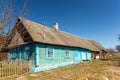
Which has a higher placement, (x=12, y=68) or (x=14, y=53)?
(x=14, y=53)

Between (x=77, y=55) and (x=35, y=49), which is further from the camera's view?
(x=77, y=55)

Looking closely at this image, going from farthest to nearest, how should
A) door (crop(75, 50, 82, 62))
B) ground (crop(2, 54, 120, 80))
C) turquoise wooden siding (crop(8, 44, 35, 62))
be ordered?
door (crop(75, 50, 82, 62))
turquoise wooden siding (crop(8, 44, 35, 62))
ground (crop(2, 54, 120, 80))

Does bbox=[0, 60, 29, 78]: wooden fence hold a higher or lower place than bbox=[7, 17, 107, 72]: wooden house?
lower

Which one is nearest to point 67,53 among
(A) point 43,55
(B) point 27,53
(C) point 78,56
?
(C) point 78,56

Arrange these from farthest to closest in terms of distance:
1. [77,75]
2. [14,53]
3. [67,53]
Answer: [67,53] < [14,53] < [77,75]

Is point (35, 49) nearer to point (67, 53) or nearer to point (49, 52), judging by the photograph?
point (49, 52)

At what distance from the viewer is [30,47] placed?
56.3 ft

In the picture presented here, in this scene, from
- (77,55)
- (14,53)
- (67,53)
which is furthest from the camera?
(77,55)

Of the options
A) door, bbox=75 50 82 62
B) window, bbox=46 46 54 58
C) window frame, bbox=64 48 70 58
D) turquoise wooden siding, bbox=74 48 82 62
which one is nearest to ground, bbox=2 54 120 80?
window, bbox=46 46 54 58

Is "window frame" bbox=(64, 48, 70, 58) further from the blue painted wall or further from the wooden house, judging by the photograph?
the wooden house

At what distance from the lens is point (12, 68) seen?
14250 millimetres

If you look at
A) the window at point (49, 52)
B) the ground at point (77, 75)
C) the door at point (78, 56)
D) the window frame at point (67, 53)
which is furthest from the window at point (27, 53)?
the door at point (78, 56)

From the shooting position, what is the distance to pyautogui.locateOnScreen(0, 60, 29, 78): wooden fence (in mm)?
13555

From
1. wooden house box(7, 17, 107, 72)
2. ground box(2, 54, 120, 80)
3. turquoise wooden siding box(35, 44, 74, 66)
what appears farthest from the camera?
turquoise wooden siding box(35, 44, 74, 66)
